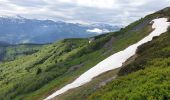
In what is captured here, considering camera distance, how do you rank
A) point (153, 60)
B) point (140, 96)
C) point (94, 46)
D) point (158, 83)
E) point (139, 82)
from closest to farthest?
point (140, 96) → point (158, 83) → point (139, 82) → point (153, 60) → point (94, 46)

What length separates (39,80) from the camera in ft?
570

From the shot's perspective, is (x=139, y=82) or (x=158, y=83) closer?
(x=158, y=83)

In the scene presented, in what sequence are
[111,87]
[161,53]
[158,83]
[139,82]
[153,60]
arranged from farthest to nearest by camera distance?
[161,53]
[153,60]
[111,87]
[139,82]
[158,83]

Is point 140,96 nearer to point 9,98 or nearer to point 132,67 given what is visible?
point 132,67

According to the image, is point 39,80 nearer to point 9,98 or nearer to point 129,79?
point 9,98

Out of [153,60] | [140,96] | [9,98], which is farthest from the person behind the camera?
[9,98]

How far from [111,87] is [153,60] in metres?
9.22

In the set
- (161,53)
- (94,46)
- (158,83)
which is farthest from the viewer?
(94,46)

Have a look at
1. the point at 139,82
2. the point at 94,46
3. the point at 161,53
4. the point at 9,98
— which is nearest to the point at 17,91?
the point at 9,98

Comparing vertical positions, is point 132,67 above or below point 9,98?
above

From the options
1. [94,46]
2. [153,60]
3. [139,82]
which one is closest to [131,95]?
[139,82]

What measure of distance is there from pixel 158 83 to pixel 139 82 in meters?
3.01

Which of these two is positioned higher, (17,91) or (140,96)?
(140,96)

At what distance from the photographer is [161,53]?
4725cm
